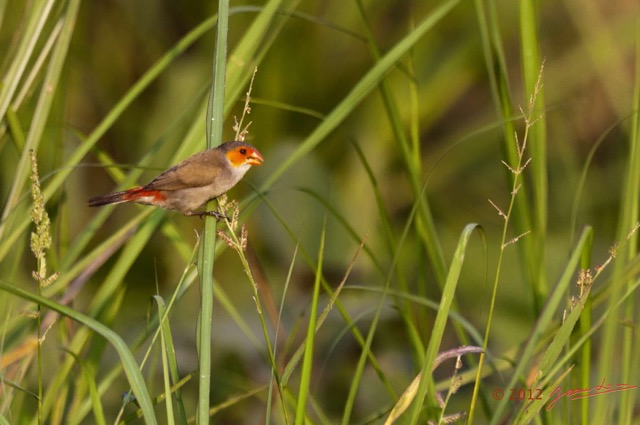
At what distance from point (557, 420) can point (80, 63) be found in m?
1.79

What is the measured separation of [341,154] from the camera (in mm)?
2828

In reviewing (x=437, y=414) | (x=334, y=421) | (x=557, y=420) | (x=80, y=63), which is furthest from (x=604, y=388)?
(x=80, y=63)

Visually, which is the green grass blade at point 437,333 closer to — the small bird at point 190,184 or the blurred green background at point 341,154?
the small bird at point 190,184

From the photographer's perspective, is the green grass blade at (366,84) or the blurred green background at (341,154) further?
the blurred green background at (341,154)

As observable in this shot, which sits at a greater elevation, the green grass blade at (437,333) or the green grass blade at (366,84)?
the green grass blade at (366,84)

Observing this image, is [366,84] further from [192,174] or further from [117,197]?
[117,197]

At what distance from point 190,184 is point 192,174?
0.03m

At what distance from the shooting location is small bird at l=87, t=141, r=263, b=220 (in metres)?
1.80

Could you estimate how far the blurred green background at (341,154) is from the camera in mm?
2553

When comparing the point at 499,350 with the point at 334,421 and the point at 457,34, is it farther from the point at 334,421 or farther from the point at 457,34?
the point at 457,34
